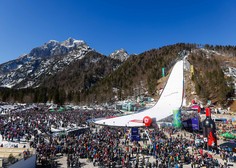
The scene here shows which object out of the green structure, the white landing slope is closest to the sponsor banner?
the green structure

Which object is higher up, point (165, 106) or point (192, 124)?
point (165, 106)

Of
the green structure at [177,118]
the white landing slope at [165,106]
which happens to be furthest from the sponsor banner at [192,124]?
the white landing slope at [165,106]

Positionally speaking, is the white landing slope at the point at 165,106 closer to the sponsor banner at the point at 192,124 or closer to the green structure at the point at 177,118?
the green structure at the point at 177,118

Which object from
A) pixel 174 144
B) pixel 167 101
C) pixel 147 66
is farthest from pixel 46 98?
pixel 174 144

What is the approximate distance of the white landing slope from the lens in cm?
3186

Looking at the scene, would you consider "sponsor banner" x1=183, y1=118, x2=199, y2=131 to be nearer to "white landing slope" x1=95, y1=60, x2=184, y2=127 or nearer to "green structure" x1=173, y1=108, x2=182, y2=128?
"green structure" x1=173, y1=108, x2=182, y2=128

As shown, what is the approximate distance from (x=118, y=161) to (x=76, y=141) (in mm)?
7902

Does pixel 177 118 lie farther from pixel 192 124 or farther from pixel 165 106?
pixel 165 106

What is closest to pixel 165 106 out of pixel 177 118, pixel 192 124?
pixel 177 118

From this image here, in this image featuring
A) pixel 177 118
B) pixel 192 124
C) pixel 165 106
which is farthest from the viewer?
pixel 165 106

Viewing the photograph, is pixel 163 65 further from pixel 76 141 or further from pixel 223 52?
pixel 76 141

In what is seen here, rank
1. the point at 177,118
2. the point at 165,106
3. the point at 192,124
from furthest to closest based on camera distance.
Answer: the point at 165,106 < the point at 192,124 < the point at 177,118

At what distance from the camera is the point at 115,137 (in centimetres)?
2928

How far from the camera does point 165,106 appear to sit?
38.2 m
